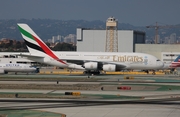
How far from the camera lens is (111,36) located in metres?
164

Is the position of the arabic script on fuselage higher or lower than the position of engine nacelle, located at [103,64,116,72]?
higher

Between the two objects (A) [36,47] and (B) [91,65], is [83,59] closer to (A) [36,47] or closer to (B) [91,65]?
(B) [91,65]

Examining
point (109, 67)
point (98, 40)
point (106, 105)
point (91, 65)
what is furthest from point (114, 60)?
point (98, 40)

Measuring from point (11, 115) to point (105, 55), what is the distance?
52.7 meters

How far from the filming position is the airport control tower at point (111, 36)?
162 meters

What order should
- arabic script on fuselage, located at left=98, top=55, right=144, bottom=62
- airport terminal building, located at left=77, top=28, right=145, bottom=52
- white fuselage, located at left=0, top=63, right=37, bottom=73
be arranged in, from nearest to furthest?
arabic script on fuselage, located at left=98, top=55, right=144, bottom=62 < white fuselage, located at left=0, top=63, right=37, bottom=73 < airport terminal building, located at left=77, top=28, right=145, bottom=52

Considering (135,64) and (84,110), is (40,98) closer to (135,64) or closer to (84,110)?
(84,110)

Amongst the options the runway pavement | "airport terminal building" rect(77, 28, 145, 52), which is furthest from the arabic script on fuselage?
"airport terminal building" rect(77, 28, 145, 52)

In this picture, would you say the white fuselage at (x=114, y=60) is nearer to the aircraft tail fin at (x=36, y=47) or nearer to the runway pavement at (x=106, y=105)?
the aircraft tail fin at (x=36, y=47)

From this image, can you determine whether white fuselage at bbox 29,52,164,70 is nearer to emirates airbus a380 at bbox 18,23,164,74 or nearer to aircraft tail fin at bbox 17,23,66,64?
emirates airbus a380 at bbox 18,23,164,74

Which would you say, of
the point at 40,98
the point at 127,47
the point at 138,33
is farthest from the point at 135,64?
the point at 138,33

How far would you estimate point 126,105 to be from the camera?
35.5 metres

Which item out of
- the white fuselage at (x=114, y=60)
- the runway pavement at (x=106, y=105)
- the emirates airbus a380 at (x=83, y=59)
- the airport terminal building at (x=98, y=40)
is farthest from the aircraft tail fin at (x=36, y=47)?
the airport terminal building at (x=98, y=40)

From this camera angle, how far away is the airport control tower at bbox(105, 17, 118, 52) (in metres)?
162
